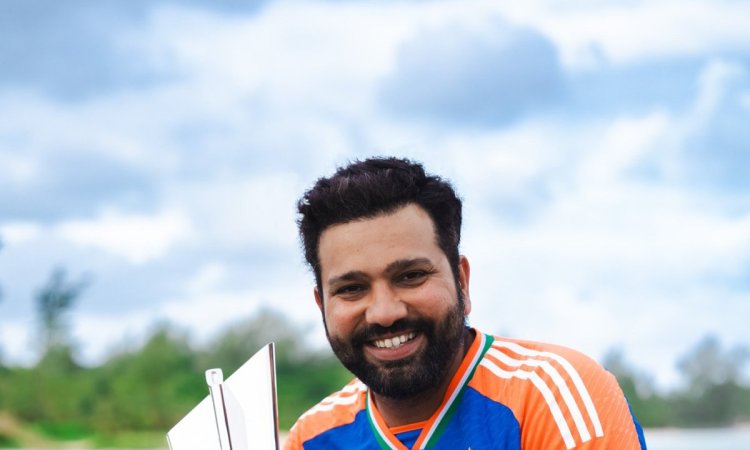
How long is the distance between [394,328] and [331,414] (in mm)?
759

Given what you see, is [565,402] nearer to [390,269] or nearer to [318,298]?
[390,269]

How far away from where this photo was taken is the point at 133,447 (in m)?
23.6

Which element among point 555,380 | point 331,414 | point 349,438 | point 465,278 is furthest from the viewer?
point 331,414

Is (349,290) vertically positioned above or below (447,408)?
above

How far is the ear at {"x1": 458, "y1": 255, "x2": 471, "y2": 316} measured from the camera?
3.33 meters

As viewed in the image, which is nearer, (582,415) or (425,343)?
(582,415)

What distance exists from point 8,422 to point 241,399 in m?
22.2

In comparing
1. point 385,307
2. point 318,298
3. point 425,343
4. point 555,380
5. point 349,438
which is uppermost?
point 318,298

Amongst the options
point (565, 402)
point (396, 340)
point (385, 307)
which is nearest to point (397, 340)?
point (396, 340)

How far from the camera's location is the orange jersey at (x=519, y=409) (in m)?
2.97

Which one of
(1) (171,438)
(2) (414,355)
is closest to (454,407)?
(2) (414,355)

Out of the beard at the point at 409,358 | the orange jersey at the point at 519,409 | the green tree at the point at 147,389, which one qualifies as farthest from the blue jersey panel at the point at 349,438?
the green tree at the point at 147,389

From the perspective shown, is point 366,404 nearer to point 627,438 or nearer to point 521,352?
point 521,352

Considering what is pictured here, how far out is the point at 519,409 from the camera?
3.07 m
